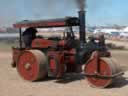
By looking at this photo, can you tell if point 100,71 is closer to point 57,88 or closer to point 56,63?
point 57,88

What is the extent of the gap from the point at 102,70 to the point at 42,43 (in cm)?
261

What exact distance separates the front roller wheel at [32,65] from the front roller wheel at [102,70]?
1.54m

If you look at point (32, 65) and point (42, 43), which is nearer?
point (32, 65)

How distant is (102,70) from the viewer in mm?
9461

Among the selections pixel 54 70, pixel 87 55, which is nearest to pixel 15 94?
pixel 54 70

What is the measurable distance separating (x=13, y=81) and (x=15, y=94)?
2104 mm

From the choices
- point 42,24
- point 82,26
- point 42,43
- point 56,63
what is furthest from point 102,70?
point 42,24

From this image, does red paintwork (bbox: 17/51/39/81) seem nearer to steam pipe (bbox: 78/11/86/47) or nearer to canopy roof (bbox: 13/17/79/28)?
canopy roof (bbox: 13/17/79/28)

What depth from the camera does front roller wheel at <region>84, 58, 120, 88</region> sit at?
30.5ft

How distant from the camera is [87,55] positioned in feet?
→ 35.9

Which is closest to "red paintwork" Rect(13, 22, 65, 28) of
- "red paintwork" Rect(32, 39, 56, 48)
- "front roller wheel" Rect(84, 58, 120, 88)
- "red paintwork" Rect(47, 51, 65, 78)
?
"red paintwork" Rect(32, 39, 56, 48)

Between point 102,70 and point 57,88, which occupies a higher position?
point 102,70

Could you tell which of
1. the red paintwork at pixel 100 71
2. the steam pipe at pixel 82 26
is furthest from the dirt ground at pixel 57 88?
the steam pipe at pixel 82 26

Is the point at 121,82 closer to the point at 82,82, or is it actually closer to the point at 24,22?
the point at 82,82
